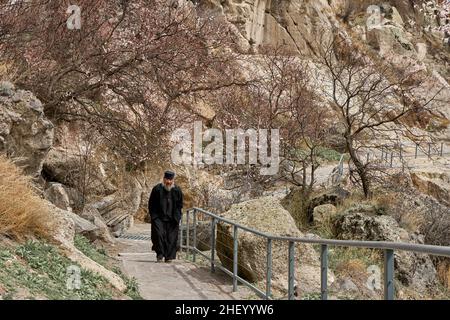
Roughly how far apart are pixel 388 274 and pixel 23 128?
24.7 feet

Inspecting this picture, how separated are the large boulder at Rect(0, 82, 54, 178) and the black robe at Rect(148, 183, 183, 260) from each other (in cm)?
221

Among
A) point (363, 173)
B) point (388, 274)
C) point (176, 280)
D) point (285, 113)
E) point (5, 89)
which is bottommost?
point (176, 280)

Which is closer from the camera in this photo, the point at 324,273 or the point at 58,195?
the point at 324,273

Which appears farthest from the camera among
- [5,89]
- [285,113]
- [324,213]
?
[285,113]

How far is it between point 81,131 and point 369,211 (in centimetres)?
799

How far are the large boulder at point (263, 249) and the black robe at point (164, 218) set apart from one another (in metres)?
1.00

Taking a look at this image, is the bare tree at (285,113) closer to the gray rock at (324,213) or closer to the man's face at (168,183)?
the gray rock at (324,213)

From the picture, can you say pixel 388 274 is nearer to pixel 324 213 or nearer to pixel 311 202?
pixel 324 213

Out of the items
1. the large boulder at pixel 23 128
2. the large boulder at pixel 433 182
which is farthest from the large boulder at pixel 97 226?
the large boulder at pixel 433 182

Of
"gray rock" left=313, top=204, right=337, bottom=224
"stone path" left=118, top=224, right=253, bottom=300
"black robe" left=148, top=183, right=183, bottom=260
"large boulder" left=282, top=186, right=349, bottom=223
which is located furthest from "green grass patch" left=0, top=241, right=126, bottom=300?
"large boulder" left=282, top=186, right=349, bottom=223

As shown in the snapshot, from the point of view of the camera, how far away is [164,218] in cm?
1027

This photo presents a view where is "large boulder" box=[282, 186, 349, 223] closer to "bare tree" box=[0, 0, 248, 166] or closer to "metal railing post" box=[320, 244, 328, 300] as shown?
"bare tree" box=[0, 0, 248, 166]

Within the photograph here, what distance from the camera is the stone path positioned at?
290 inches

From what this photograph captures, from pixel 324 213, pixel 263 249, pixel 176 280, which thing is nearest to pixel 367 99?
pixel 324 213
